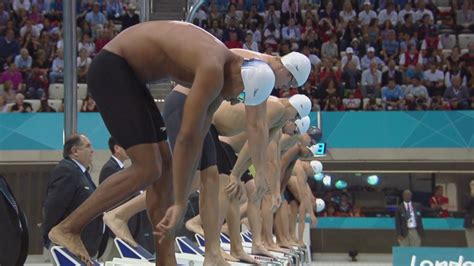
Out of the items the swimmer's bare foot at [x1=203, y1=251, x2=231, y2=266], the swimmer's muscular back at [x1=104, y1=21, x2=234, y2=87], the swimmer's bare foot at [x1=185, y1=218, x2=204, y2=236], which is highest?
the swimmer's muscular back at [x1=104, y1=21, x2=234, y2=87]

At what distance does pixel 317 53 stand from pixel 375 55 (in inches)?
49.5

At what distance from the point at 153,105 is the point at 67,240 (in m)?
0.77

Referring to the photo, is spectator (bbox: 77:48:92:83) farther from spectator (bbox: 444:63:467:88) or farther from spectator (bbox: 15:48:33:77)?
spectator (bbox: 444:63:467:88)

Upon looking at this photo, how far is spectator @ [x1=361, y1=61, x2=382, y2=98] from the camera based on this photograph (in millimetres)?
18219

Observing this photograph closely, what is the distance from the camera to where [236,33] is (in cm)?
1941

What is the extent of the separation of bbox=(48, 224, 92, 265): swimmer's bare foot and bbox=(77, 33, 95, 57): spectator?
14.0 meters

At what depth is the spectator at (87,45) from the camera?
18.0 meters

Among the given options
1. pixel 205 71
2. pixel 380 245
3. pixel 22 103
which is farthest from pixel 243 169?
pixel 380 245

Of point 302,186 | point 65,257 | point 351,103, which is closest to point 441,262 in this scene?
point 302,186

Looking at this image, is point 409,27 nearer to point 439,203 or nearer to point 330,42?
point 330,42

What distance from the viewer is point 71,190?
241 inches

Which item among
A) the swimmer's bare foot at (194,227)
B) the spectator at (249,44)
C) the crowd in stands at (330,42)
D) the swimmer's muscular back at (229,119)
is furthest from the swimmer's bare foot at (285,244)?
the spectator at (249,44)

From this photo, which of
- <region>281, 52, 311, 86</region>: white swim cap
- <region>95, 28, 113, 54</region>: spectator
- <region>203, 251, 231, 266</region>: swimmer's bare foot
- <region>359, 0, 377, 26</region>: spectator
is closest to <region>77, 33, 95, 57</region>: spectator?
<region>95, 28, 113, 54</region>: spectator

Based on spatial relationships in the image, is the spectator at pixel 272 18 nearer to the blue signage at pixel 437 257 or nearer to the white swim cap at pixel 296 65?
the blue signage at pixel 437 257
